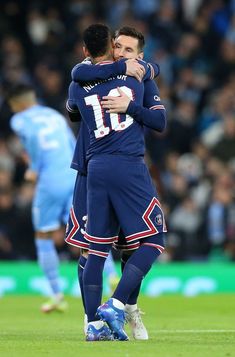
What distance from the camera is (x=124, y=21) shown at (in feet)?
70.5

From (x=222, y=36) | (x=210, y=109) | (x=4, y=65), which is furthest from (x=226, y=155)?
(x=4, y=65)

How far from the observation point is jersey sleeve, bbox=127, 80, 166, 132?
342 inches

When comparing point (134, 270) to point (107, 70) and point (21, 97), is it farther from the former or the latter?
point (21, 97)

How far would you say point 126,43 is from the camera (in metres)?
9.09

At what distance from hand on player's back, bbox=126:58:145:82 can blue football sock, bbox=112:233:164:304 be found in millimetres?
1175

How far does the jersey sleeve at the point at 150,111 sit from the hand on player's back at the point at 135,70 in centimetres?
19

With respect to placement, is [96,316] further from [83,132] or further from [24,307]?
[24,307]

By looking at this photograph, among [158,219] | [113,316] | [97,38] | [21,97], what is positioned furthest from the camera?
[21,97]

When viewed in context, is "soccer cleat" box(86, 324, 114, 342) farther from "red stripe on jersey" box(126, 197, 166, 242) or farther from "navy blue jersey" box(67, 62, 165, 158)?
"navy blue jersey" box(67, 62, 165, 158)

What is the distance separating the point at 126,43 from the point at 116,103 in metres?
0.65

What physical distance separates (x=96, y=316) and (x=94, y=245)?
513mm

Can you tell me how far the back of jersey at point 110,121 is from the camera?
28.5ft

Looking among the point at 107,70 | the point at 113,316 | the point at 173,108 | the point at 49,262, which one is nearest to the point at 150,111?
the point at 107,70

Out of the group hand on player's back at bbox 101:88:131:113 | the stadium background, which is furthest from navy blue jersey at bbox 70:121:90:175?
the stadium background
